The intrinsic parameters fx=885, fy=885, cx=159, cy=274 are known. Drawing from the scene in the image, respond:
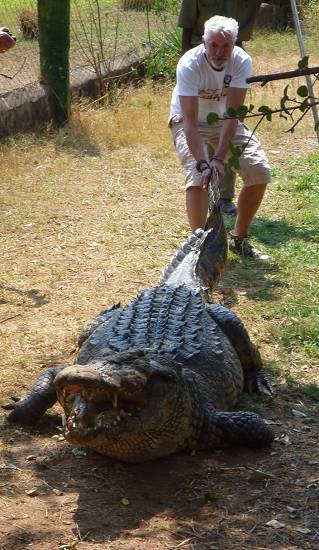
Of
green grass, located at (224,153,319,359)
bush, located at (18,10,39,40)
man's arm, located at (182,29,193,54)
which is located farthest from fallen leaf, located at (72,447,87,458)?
bush, located at (18,10,39,40)

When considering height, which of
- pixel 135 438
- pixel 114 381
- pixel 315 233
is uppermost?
pixel 114 381

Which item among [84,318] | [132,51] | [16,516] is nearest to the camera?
[16,516]

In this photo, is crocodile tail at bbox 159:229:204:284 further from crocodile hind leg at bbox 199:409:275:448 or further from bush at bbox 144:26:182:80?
bush at bbox 144:26:182:80

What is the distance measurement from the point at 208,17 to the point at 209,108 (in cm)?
176

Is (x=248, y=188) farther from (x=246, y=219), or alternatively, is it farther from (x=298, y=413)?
(x=298, y=413)

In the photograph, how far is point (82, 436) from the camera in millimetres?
3250

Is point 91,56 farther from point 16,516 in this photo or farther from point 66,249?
point 16,516

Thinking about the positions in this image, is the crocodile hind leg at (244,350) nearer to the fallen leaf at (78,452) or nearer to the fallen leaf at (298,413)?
the fallen leaf at (298,413)

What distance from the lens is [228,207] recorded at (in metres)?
7.41

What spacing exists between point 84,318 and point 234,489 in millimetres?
2030

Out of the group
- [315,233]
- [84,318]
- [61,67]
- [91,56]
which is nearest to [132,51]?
[91,56]

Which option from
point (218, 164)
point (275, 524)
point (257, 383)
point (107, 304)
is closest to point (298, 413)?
point (257, 383)

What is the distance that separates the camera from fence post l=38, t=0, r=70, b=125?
9.30 metres

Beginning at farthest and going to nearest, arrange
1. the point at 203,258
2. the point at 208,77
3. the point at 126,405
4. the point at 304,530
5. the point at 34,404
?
the point at 208,77, the point at 203,258, the point at 34,404, the point at 126,405, the point at 304,530
